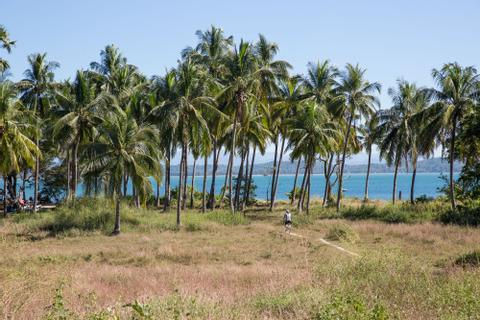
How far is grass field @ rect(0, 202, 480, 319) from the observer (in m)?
6.76

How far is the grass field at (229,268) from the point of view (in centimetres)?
676

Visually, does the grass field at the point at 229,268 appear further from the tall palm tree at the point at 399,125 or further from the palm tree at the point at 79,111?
the tall palm tree at the point at 399,125

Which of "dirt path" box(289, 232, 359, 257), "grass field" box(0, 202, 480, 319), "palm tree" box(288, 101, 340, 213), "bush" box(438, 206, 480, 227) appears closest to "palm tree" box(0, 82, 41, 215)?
"grass field" box(0, 202, 480, 319)

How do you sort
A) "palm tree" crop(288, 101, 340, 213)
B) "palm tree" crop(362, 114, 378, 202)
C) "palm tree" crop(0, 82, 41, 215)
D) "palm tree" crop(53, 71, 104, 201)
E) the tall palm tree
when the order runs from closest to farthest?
"palm tree" crop(0, 82, 41, 215)
"palm tree" crop(53, 71, 104, 201)
"palm tree" crop(288, 101, 340, 213)
the tall palm tree
"palm tree" crop(362, 114, 378, 202)

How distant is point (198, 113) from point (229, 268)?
14.1 meters

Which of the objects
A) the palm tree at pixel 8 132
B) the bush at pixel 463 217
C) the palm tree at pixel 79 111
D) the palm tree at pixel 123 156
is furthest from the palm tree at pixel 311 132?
the palm tree at pixel 8 132

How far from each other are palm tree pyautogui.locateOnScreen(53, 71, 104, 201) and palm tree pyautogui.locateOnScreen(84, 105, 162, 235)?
20.1 ft

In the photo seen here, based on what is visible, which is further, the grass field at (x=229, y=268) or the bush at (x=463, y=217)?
the bush at (x=463, y=217)

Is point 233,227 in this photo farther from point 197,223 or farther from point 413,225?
point 413,225

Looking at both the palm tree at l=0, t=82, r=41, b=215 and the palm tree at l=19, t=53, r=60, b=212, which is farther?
the palm tree at l=19, t=53, r=60, b=212

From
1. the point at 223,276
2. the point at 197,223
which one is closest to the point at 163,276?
the point at 223,276

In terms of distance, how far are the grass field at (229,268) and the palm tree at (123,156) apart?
2976 mm

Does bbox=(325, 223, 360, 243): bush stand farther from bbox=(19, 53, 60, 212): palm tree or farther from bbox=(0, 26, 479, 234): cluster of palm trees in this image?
bbox=(19, 53, 60, 212): palm tree

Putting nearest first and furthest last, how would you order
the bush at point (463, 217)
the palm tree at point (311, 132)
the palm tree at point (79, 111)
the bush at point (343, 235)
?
the bush at point (343, 235), the bush at point (463, 217), the palm tree at point (79, 111), the palm tree at point (311, 132)
